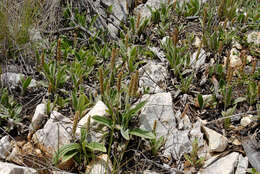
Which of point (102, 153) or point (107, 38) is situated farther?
point (107, 38)

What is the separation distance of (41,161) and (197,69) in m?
2.02

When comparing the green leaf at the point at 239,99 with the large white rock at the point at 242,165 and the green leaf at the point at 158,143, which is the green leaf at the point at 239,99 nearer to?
the large white rock at the point at 242,165

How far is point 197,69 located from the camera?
328 centimetres

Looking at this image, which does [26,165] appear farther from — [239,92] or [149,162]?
[239,92]

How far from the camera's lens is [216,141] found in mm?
2473

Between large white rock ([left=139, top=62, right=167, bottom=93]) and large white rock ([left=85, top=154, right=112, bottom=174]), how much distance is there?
1013 millimetres

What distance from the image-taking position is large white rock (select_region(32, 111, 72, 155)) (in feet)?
7.89

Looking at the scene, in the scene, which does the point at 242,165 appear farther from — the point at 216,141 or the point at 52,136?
the point at 52,136

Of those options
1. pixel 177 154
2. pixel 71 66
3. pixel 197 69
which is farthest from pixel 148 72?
pixel 177 154

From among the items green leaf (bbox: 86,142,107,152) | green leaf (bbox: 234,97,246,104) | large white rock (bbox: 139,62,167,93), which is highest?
large white rock (bbox: 139,62,167,93)

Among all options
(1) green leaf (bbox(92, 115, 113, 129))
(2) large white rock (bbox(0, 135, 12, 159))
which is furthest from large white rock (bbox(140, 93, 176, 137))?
(2) large white rock (bbox(0, 135, 12, 159))

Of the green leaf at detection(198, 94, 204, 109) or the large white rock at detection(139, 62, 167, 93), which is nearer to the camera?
the green leaf at detection(198, 94, 204, 109)

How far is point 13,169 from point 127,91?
113 centimetres

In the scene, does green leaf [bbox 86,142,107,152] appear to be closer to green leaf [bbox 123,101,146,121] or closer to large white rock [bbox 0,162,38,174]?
green leaf [bbox 123,101,146,121]
